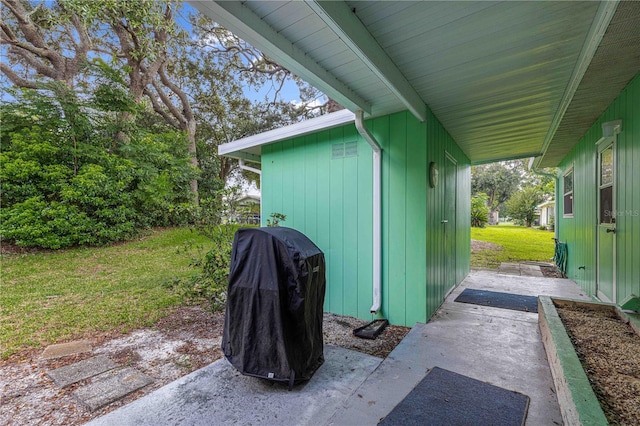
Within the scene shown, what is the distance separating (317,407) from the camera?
1.80 metres

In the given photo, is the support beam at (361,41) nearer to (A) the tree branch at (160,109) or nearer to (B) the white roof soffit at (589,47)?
(B) the white roof soffit at (589,47)

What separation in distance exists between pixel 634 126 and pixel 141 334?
515cm

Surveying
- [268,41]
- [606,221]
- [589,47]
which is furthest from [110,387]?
[606,221]

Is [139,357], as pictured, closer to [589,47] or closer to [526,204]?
[589,47]

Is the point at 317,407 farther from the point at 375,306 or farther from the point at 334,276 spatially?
the point at 334,276

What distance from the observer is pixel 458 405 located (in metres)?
1.77

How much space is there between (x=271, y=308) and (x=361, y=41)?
187cm

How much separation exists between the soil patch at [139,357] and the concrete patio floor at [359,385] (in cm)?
18

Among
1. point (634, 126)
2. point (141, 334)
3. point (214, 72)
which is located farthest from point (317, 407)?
point (214, 72)

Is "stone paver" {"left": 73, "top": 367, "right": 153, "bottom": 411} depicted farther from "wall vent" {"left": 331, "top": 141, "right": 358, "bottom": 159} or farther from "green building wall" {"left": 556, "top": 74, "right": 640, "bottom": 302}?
"green building wall" {"left": 556, "top": 74, "right": 640, "bottom": 302}

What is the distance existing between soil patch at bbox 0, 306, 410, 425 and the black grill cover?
2.35 ft

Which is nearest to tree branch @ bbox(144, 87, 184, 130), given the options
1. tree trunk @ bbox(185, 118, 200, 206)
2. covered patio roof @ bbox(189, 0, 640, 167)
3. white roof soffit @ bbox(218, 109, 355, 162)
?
tree trunk @ bbox(185, 118, 200, 206)

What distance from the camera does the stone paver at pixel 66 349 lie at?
102 inches

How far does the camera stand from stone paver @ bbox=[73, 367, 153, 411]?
74.8 inches
